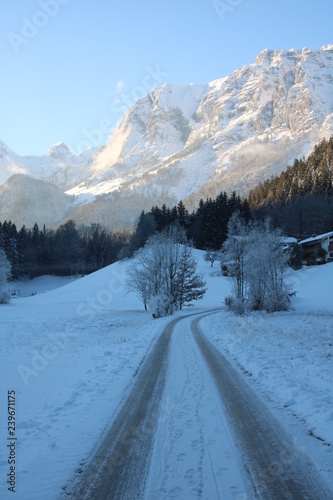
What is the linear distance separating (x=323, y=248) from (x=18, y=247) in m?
96.9

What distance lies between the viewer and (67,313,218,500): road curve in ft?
12.5

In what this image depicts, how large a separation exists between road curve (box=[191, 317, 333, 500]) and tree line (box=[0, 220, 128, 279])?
355 ft

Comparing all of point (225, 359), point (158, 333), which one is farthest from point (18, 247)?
point (225, 359)

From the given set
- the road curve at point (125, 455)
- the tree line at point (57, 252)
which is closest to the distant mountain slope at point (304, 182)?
the tree line at point (57, 252)

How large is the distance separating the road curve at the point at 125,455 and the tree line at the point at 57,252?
4228 inches

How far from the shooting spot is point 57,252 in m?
116

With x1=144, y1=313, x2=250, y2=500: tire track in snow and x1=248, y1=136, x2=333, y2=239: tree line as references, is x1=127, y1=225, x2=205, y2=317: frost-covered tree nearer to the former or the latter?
x1=144, y1=313, x2=250, y2=500: tire track in snow

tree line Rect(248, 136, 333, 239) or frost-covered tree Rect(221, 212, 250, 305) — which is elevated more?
tree line Rect(248, 136, 333, 239)

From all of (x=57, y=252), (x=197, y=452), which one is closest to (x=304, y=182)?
(x=57, y=252)

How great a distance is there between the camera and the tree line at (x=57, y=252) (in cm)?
10794

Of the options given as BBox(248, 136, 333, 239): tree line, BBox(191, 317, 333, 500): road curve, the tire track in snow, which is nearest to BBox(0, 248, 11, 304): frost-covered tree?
the tire track in snow

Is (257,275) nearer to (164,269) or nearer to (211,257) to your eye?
(164,269)

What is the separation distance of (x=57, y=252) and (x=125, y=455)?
11848 centimetres

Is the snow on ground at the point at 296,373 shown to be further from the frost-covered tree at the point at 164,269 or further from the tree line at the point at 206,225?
the tree line at the point at 206,225
